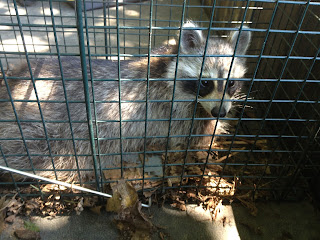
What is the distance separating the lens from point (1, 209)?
6.98 feet

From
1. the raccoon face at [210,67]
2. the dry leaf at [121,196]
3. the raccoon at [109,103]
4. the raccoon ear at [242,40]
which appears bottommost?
the dry leaf at [121,196]

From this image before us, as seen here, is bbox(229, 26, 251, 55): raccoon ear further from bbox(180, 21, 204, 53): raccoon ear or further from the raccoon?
bbox(180, 21, 204, 53): raccoon ear

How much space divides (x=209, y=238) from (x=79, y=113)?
4.57 ft

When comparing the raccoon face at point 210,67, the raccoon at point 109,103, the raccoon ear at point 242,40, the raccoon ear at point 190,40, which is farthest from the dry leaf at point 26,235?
the raccoon ear at point 242,40

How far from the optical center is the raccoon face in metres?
2.22

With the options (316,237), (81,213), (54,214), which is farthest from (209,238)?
(54,214)

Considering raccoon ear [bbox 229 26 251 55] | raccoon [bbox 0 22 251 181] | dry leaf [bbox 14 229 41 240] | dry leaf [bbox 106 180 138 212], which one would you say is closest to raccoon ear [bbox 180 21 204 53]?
raccoon [bbox 0 22 251 181]

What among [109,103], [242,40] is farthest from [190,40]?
[109,103]

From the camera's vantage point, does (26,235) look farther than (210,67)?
No

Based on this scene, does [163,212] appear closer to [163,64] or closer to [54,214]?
[54,214]

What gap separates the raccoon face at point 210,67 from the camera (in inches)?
87.4

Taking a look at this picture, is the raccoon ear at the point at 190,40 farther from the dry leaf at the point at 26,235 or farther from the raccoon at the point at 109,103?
the dry leaf at the point at 26,235

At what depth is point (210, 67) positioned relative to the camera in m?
2.25

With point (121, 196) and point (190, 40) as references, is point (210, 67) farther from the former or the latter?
point (121, 196)
